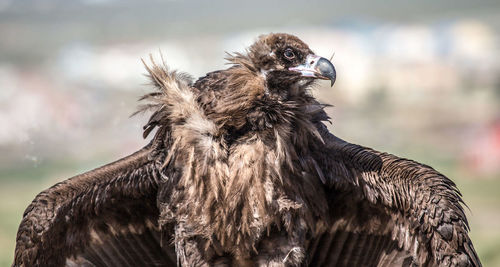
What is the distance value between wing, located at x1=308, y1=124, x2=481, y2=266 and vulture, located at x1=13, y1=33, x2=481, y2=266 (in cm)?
1

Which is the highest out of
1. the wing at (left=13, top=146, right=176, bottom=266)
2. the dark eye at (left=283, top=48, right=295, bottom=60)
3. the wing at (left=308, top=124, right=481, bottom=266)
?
the dark eye at (left=283, top=48, right=295, bottom=60)

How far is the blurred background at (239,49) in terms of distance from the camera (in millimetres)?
17031

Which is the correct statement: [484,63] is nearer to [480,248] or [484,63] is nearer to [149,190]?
[480,248]

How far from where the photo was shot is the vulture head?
5.89 m

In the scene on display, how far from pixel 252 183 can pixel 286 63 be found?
3.11 feet

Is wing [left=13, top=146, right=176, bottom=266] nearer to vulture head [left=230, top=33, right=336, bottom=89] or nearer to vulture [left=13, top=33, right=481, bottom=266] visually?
vulture [left=13, top=33, right=481, bottom=266]

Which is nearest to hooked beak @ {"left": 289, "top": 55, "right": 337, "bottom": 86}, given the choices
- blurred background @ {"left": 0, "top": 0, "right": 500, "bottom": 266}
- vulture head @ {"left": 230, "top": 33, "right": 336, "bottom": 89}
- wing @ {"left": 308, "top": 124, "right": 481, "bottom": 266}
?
vulture head @ {"left": 230, "top": 33, "right": 336, "bottom": 89}

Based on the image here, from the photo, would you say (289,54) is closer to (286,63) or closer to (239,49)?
(286,63)

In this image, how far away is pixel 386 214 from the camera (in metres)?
6.11

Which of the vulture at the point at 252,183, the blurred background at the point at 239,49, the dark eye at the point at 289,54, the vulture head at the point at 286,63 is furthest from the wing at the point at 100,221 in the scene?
the blurred background at the point at 239,49

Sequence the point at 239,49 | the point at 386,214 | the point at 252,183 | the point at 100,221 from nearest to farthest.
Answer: the point at 252,183, the point at 386,214, the point at 100,221, the point at 239,49

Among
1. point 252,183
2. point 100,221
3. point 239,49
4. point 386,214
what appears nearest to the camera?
point 252,183

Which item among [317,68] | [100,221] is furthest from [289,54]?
[100,221]

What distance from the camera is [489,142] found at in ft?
58.8
